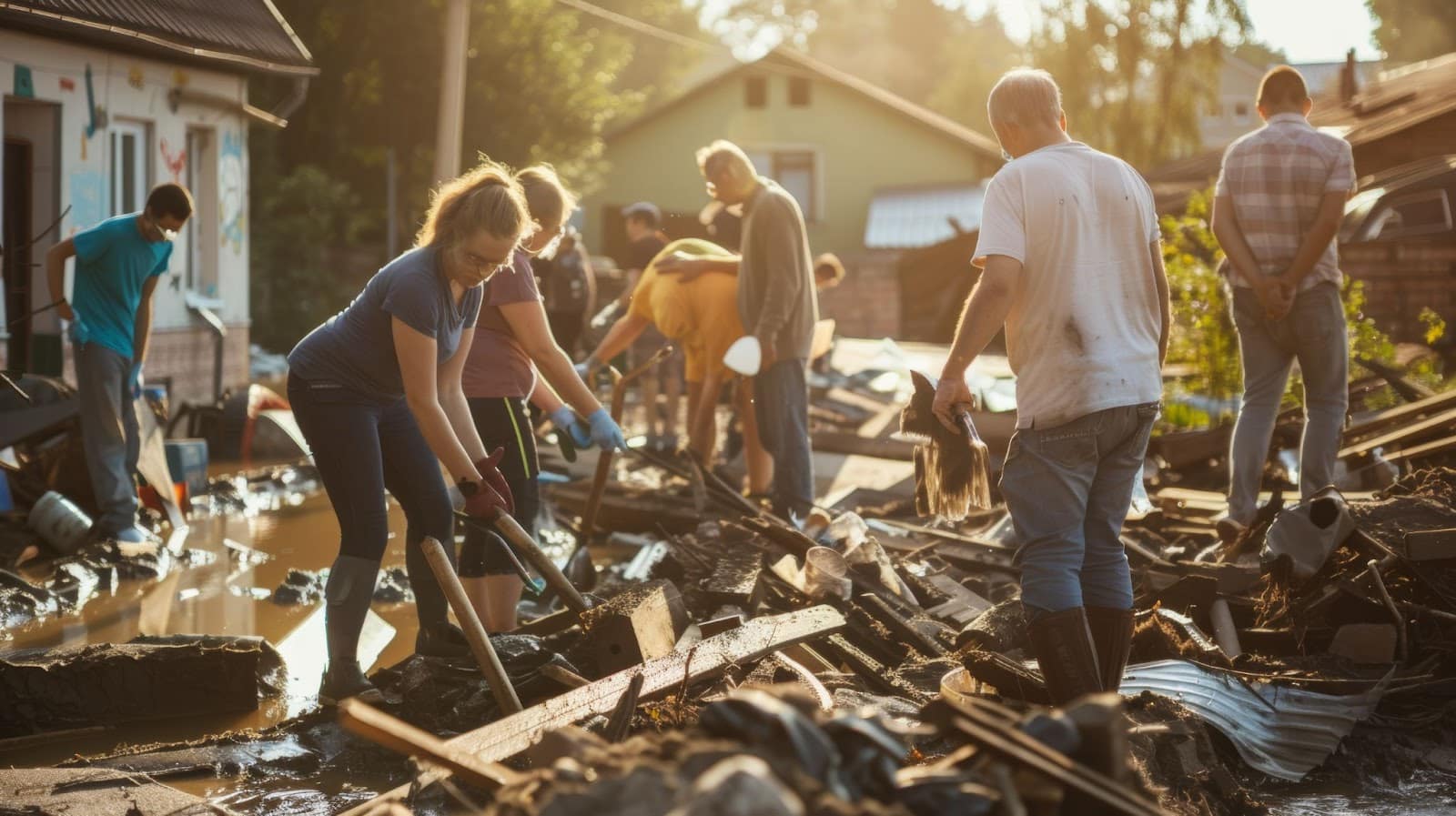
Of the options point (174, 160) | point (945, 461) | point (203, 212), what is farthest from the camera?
point (203, 212)

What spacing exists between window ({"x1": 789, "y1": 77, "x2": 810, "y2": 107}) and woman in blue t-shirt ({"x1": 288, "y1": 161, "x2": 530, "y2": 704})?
3482 centimetres

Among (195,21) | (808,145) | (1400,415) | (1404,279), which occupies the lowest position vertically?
(1400,415)

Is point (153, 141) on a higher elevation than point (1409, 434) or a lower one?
higher

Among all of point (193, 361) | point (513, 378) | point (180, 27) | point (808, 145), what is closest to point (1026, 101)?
point (513, 378)

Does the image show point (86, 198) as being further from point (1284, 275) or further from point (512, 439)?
point (1284, 275)

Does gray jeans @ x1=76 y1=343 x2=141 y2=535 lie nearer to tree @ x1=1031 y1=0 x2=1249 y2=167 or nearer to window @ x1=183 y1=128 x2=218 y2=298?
window @ x1=183 y1=128 x2=218 y2=298

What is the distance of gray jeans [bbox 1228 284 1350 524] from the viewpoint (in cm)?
683

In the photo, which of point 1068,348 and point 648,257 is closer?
point 1068,348

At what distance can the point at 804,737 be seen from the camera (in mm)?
2633

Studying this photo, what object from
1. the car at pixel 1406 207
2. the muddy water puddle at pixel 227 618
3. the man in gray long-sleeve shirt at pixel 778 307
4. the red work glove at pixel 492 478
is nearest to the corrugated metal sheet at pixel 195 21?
the muddy water puddle at pixel 227 618

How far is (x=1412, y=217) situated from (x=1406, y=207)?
5.2 inches

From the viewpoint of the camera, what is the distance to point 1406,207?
60.2ft

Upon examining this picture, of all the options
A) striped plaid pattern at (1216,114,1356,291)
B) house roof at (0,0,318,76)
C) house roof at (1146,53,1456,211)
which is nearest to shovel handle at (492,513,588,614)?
striped plaid pattern at (1216,114,1356,291)

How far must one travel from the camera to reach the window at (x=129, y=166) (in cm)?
1404
